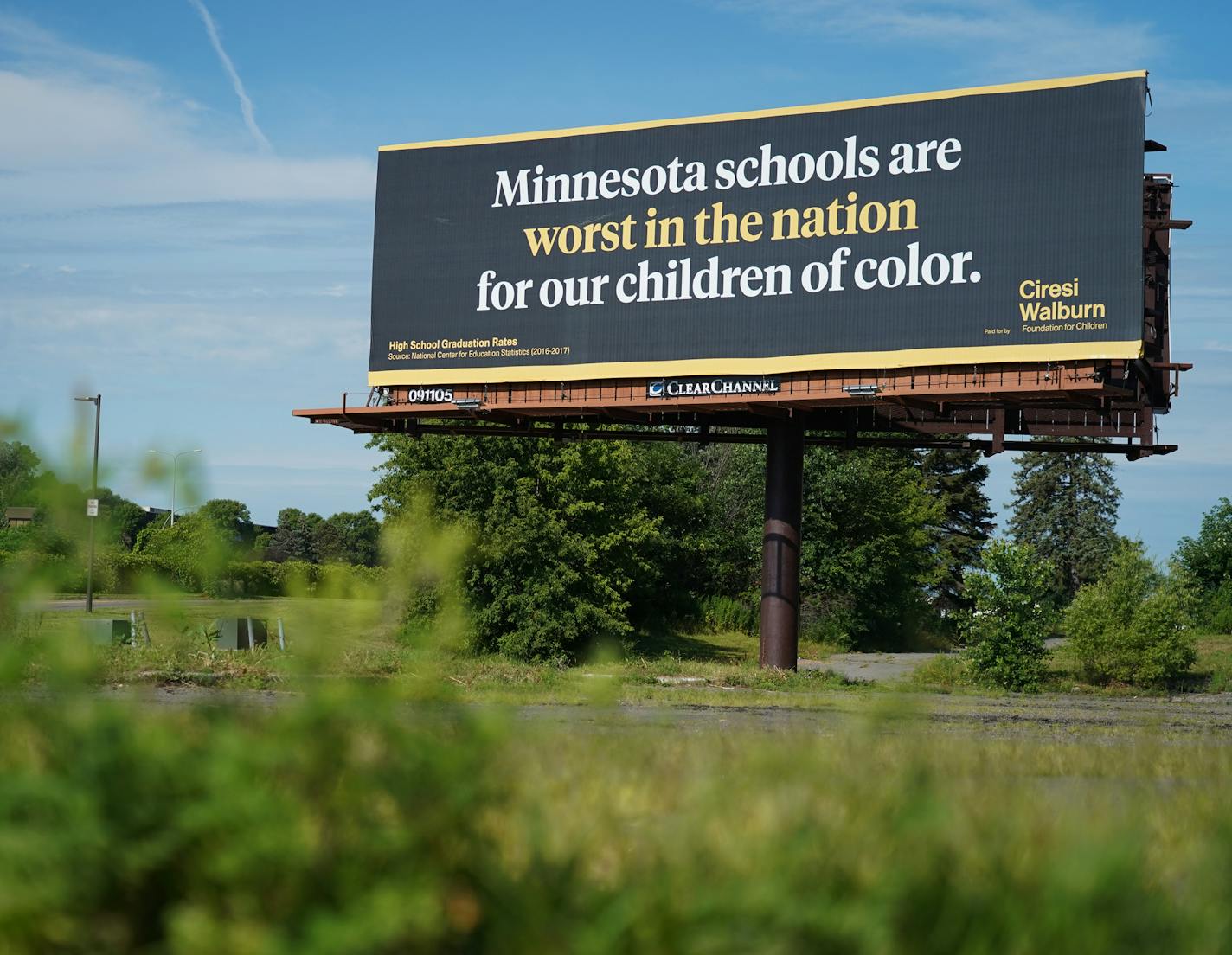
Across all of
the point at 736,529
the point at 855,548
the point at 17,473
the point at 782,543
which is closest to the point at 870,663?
the point at 855,548

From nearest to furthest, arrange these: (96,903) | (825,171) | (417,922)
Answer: (417,922)
(96,903)
(825,171)

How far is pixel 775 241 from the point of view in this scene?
947 inches

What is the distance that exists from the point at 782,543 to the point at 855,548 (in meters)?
25.3

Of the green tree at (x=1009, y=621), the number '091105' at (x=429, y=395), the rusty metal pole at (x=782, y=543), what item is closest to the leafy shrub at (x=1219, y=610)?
the green tree at (x=1009, y=621)

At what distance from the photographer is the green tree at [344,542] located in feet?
10.9

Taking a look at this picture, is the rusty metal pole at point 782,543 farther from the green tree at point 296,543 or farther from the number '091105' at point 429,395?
the green tree at point 296,543

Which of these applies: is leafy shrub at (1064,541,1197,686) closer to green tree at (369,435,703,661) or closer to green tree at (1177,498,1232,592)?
green tree at (369,435,703,661)

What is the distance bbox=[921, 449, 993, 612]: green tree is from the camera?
238 feet

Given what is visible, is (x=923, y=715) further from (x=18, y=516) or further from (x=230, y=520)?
(x=18, y=516)

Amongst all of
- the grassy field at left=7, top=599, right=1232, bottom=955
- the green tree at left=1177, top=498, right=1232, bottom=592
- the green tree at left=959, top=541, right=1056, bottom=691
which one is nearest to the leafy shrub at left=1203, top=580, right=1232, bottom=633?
the green tree at left=1177, top=498, right=1232, bottom=592

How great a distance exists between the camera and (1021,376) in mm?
22188

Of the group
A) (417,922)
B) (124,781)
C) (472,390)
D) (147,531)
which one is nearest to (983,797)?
(417,922)

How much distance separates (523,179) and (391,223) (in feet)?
9.38

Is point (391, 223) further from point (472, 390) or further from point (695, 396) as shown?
point (695, 396)
